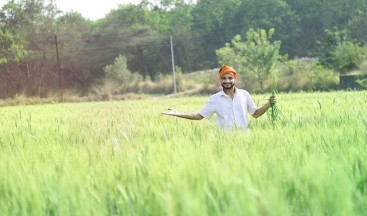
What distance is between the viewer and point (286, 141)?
2688 mm

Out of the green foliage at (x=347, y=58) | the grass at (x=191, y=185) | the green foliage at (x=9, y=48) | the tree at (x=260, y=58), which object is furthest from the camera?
the green foliage at (x=9, y=48)

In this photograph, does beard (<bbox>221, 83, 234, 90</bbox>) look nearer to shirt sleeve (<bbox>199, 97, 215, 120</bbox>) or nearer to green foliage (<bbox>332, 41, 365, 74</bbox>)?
shirt sleeve (<bbox>199, 97, 215, 120</bbox>)

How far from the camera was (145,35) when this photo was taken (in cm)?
5606

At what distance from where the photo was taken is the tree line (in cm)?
4588

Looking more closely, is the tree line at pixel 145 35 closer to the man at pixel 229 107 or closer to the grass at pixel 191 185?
the man at pixel 229 107

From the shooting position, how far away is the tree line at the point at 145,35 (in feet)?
151

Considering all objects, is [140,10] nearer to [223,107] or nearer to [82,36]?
[82,36]

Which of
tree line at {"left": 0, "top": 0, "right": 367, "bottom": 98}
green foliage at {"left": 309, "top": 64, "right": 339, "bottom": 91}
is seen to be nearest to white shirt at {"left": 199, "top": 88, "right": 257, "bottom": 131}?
green foliage at {"left": 309, "top": 64, "right": 339, "bottom": 91}

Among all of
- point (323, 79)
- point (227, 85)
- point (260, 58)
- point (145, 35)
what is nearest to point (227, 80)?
point (227, 85)

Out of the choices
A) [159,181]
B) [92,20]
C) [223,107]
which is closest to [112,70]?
[92,20]

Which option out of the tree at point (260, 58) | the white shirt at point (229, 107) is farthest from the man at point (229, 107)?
the tree at point (260, 58)

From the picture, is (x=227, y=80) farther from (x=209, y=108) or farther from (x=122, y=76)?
(x=122, y=76)

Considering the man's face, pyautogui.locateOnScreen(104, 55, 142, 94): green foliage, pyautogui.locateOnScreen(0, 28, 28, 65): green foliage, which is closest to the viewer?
the man's face

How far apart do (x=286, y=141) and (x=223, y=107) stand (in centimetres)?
219
